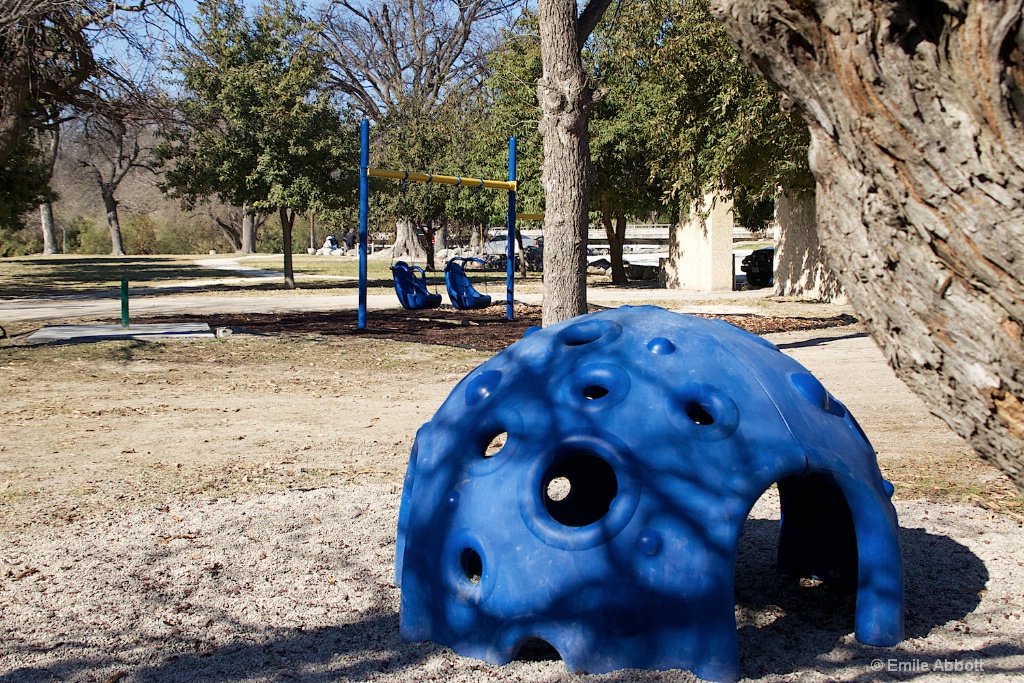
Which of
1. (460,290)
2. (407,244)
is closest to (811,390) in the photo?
(460,290)

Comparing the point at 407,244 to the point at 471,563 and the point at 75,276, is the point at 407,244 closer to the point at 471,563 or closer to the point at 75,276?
the point at 75,276

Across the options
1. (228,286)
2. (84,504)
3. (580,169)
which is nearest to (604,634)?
(84,504)

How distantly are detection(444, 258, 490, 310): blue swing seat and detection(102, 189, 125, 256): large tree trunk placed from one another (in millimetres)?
50292

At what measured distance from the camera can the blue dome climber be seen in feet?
11.6

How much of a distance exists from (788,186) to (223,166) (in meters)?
16.3

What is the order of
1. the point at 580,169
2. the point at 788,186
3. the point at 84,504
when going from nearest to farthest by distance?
the point at 84,504, the point at 580,169, the point at 788,186

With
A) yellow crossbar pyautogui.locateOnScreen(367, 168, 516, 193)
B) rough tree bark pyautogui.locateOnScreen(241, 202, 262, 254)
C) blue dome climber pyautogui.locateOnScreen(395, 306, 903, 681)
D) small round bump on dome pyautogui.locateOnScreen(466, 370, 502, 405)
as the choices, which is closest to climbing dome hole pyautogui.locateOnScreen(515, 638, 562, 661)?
blue dome climber pyautogui.locateOnScreen(395, 306, 903, 681)

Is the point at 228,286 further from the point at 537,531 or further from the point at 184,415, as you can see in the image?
the point at 537,531

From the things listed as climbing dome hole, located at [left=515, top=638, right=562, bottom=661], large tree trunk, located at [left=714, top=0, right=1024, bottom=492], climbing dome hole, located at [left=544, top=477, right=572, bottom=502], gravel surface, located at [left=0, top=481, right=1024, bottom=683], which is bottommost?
climbing dome hole, located at [left=515, top=638, right=562, bottom=661]

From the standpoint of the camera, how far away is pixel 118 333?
14828mm

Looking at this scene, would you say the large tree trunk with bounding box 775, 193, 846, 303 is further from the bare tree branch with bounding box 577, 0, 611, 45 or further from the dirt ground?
the dirt ground

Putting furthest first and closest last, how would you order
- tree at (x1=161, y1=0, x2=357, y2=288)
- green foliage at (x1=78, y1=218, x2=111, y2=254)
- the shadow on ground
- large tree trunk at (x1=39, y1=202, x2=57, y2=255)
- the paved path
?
green foliage at (x1=78, y1=218, x2=111, y2=254), large tree trunk at (x1=39, y1=202, x2=57, y2=255), tree at (x1=161, y1=0, x2=357, y2=288), the paved path, the shadow on ground

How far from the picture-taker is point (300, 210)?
28.5 m

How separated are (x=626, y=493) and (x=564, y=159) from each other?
7.30 m
